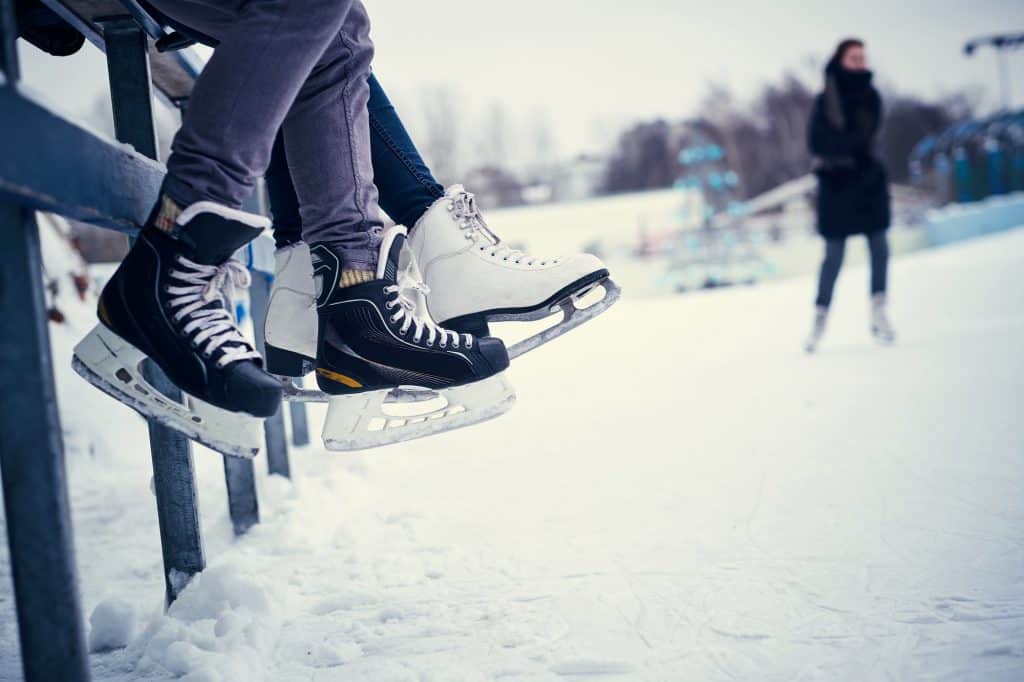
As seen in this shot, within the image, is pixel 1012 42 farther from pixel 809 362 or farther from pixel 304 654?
pixel 304 654

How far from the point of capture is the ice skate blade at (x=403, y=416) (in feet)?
3.21

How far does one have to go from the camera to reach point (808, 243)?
47.6 ft

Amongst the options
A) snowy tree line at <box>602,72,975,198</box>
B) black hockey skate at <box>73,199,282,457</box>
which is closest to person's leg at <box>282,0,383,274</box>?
black hockey skate at <box>73,199,282,457</box>

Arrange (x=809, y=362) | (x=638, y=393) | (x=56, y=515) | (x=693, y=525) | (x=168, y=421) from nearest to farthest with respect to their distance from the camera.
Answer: (x=56, y=515) < (x=168, y=421) < (x=693, y=525) < (x=638, y=393) < (x=809, y=362)

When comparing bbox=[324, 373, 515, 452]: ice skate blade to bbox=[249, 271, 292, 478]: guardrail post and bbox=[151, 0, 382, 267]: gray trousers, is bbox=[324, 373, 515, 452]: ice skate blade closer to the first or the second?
bbox=[151, 0, 382, 267]: gray trousers

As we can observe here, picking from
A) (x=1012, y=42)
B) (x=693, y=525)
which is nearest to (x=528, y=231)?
(x=1012, y=42)

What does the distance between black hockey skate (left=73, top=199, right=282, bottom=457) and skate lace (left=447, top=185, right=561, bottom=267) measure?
0.40m

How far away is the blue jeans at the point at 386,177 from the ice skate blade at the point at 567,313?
22 centimetres

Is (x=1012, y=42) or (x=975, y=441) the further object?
(x=1012, y=42)

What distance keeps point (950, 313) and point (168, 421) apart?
4514mm

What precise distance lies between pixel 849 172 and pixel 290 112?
3.33 m

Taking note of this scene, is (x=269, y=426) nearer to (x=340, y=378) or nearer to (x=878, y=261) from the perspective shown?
(x=340, y=378)

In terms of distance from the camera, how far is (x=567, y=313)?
114 centimetres

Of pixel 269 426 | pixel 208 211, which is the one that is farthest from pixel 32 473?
pixel 269 426
